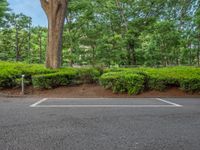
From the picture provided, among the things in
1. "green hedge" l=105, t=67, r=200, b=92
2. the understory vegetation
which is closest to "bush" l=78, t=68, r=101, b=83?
the understory vegetation

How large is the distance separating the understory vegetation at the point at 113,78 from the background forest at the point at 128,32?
9498mm

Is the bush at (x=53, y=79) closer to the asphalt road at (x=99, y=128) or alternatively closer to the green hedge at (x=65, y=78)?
the green hedge at (x=65, y=78)

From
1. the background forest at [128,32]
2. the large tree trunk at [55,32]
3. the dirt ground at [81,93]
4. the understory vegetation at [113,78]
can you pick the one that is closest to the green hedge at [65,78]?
the understory vegetation at [113,78]

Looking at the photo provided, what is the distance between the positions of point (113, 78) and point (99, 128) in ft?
20.6

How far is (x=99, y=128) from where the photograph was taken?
18.8 feet

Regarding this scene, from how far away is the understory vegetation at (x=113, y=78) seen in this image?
39.2ft

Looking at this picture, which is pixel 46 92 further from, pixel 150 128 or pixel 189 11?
pixel 189 11

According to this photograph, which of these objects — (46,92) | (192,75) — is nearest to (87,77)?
(46,92)

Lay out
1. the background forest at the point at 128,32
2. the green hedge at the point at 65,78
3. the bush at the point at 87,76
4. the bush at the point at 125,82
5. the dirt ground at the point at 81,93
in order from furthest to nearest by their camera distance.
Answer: the background forest at the point at 128,32 → the bush at the point at 87,76 → the green hedge at the point at 65,78 → the bush at the point at 125,82 → the dirt ground at the point at 81,93

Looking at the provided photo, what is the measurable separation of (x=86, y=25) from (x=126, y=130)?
18361mm

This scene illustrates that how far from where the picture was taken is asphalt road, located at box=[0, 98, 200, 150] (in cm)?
454

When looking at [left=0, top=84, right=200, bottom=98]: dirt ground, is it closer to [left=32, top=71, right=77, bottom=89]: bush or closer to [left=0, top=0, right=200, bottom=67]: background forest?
[left=32, top=71, right=77, bottom=89]: bush

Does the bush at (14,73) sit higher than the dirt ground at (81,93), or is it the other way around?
the bush at (14,73)

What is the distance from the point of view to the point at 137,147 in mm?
4430
